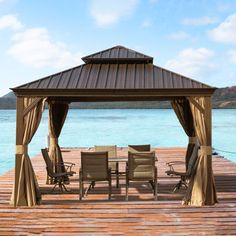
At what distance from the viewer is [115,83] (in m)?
6.52

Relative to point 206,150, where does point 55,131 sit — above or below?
above

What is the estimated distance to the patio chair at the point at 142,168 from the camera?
6.48m

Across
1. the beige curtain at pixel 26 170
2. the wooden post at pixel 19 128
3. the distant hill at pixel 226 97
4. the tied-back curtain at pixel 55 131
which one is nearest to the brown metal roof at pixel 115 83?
the wooden post at pixel 19 128

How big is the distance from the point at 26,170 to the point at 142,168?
2189 millimetres

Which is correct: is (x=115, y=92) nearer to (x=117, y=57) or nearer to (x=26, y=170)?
(x=117, y=57)

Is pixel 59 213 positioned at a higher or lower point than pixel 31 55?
lower

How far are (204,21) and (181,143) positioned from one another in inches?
499

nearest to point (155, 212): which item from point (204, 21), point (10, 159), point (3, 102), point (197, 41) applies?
point (10, 159)

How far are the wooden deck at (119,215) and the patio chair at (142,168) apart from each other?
432 mm

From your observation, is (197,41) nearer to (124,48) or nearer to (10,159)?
(10,159)

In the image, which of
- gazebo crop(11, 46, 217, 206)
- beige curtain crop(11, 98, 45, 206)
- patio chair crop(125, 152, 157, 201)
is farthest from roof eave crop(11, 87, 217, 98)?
patio chair crop(125, 152, 157, 201)

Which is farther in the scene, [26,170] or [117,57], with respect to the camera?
[117,57]

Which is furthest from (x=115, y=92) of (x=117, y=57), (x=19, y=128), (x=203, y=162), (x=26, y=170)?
(x=26, y=170)

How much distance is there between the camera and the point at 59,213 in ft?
18.6
